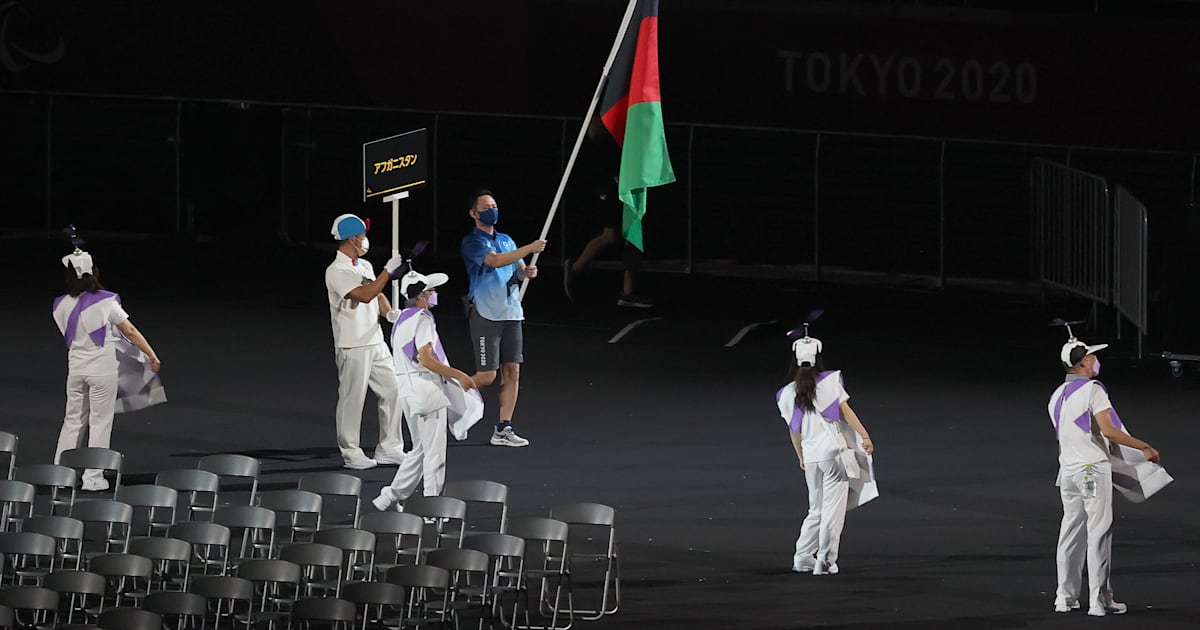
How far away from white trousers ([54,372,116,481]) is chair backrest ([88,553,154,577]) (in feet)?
13.4

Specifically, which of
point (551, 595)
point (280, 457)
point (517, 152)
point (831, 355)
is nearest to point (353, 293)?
point (280, 457)

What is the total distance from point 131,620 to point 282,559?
4.72 feet

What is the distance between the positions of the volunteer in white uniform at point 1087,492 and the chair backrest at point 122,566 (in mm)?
5491

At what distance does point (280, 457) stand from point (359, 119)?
11.4 meters

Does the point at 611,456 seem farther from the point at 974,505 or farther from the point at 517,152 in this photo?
the point at 517,152

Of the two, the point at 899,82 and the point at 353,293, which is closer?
the point at 353,293

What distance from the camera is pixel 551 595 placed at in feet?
47.5

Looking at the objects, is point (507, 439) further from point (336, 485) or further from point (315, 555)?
point (315, 555)

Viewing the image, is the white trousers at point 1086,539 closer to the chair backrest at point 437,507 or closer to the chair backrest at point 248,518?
the chair backrest at point 437,507

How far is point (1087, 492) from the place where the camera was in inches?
542

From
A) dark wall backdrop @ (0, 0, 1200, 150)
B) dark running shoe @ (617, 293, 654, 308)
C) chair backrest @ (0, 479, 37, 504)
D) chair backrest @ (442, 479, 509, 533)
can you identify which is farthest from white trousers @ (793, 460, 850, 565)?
dark wall backdrop @ (0, 0, 1200, 150)

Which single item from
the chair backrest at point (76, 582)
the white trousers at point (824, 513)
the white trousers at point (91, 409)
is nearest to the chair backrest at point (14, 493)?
the white trousers at point (91, 409)

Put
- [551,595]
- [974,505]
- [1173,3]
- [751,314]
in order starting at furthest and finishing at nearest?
[1173,3] → [751,314] → [974,505] → [551,595]

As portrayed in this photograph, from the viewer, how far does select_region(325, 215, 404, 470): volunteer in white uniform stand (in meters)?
17.9
